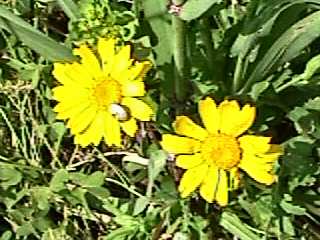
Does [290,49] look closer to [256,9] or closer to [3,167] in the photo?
[256,9]

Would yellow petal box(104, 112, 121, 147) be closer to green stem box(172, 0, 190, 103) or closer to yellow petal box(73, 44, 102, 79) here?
yellow petal box(73, 44, 102, 79)

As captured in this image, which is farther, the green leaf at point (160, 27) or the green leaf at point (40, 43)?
the green leaf at point (40, 43)

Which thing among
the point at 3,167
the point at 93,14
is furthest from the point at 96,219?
the point at 93,14

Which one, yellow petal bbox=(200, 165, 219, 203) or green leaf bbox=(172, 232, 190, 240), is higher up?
yellow petal bbox=(200, 165, 219, 203)

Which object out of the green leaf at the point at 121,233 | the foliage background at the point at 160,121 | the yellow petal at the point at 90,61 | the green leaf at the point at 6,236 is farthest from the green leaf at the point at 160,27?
the green leaf at the point at 6,236

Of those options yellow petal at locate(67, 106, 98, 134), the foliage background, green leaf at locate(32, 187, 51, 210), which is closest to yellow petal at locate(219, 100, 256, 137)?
the foliage background

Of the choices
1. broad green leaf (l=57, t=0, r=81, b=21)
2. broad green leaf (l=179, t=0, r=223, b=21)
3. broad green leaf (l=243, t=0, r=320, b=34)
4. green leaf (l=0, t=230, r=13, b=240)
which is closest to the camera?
broad green leaf (l=179, t=0, r=223, b=21)

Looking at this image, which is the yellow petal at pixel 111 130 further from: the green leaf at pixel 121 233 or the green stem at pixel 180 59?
the green leaf at pixel 121 233
